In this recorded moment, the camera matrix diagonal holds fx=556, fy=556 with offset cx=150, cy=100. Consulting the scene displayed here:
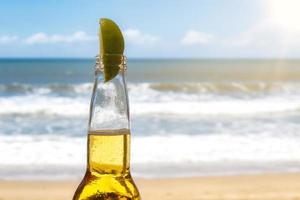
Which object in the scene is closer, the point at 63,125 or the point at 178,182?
the point at 178,182

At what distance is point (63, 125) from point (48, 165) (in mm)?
4339

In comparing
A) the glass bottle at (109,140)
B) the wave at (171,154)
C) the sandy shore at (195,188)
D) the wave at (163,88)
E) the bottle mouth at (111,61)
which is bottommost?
the glass bottle at (109,140)

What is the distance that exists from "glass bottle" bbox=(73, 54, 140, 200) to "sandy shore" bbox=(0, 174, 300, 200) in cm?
488

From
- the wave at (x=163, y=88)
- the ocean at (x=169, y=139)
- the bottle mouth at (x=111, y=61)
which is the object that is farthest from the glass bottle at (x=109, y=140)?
the wave at (x=163, y=88)

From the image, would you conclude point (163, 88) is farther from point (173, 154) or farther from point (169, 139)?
point (173, 154)

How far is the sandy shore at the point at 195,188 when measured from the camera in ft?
19.7

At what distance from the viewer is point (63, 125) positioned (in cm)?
1167

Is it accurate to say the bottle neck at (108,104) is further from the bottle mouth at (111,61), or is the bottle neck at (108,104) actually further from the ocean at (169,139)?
the ocean at (169,139)

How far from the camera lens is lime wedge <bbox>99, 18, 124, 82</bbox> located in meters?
0.94

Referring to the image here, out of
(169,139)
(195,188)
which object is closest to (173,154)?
(169,139)

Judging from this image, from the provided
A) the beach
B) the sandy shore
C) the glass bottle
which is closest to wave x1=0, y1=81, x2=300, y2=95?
the beach

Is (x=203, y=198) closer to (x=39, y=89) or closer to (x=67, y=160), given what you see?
(x=67, y=160)

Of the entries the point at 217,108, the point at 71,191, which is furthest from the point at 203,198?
the point at 217,108

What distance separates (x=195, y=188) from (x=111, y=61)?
216 inches
